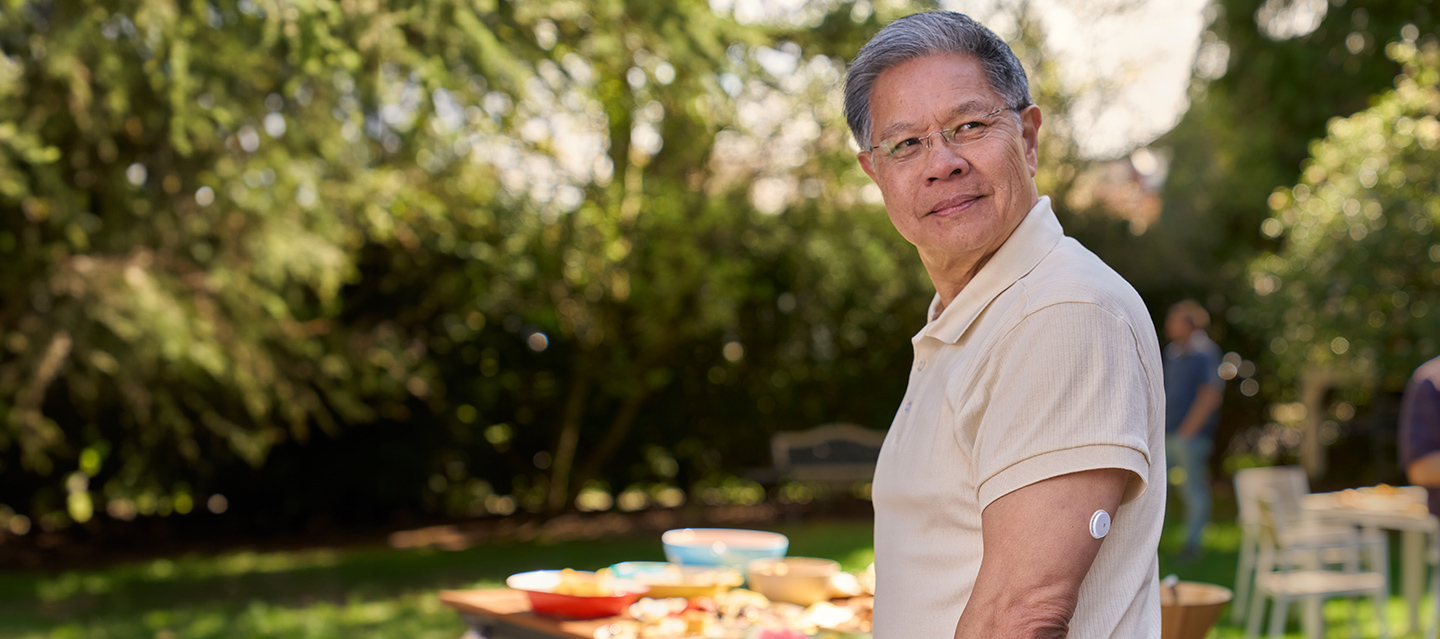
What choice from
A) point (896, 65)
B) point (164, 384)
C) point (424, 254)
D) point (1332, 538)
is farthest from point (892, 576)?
point (424, 254)

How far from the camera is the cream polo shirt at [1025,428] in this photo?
1014 millimetres

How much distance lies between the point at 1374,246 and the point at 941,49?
912cm

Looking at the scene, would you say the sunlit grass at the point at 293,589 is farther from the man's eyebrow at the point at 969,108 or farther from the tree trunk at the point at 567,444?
the man's eyebrow at the point at 969,108

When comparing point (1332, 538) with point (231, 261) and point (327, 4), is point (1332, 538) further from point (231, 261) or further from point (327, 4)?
point (231, 261)

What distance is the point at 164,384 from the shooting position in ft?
23.4

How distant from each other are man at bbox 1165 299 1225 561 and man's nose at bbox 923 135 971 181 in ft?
23.8

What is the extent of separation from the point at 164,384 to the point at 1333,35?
52.3 ft

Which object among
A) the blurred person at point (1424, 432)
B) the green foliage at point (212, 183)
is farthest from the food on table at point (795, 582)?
the blurred person at point (1424, 432)

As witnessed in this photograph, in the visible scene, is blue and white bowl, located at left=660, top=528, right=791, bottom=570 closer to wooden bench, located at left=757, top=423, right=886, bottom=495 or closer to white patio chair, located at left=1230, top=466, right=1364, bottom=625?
white patio chair, located at left=1230, top=466, right=1364, bottom=625

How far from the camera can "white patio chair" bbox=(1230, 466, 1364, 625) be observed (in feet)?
17.6

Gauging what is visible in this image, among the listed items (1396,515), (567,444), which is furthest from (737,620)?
(567,444)

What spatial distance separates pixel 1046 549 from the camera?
100cm

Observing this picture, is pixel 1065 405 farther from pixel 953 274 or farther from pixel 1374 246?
pixel 1374 246

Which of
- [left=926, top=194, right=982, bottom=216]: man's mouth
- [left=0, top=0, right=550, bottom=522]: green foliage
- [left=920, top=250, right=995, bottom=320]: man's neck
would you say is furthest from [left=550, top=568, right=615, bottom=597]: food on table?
[left=0, top=0, right=550, bottom=522]: green foliage
